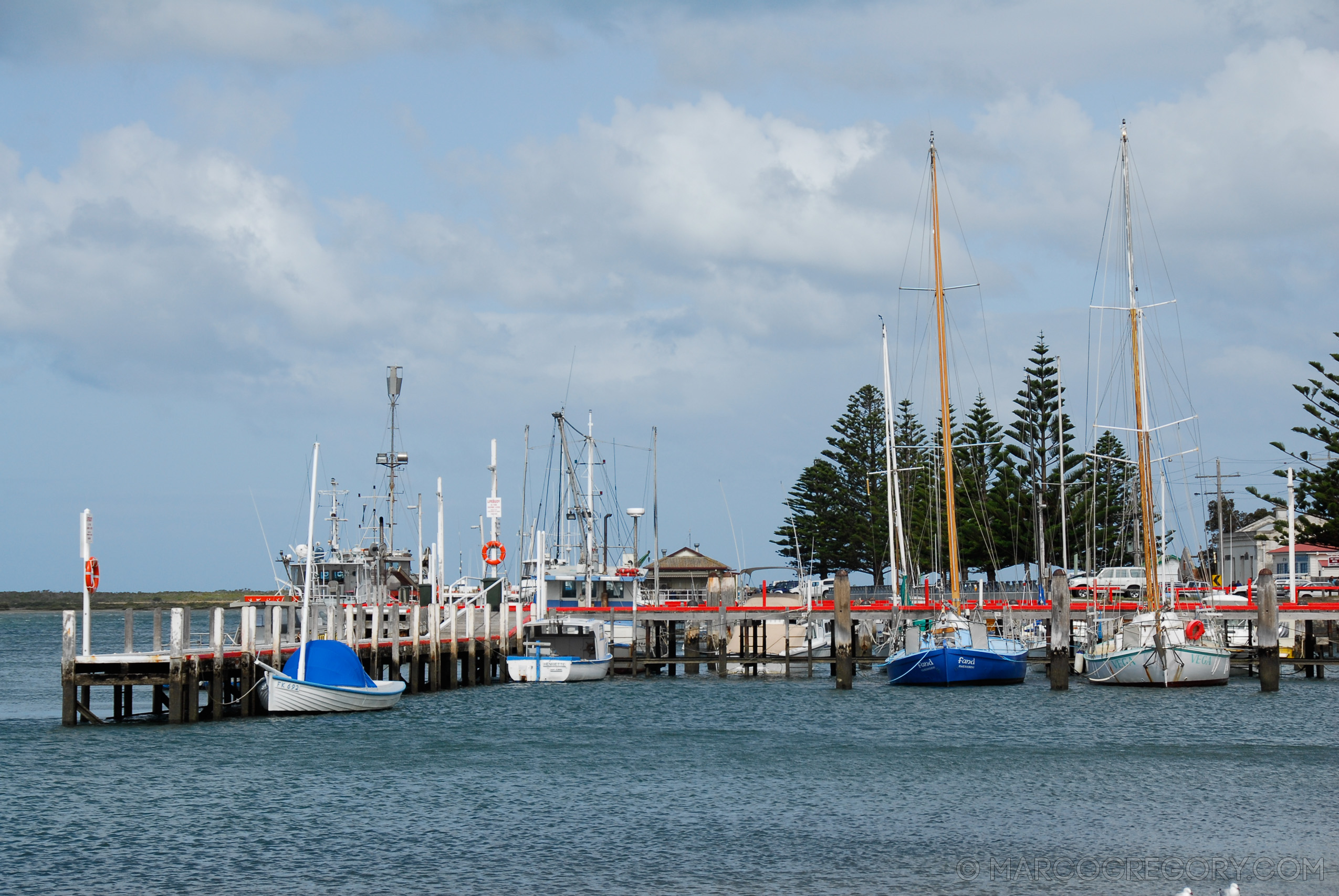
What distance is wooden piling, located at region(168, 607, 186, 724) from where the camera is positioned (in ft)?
106

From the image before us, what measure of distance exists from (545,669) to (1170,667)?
2034 centimetres

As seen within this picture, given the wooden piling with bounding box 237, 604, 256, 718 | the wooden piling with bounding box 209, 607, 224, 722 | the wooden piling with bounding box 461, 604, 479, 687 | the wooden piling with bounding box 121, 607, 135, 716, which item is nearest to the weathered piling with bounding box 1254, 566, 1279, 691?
the wooden piling with bounding box 461, 604, 479, 687

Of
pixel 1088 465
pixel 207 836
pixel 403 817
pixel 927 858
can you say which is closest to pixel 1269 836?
pixel 927 858

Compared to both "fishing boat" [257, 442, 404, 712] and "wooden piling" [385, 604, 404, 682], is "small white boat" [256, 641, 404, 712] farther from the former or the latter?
"wooden piling" [385, 604, 404, 682]

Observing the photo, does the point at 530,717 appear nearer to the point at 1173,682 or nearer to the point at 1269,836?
the point at 1173,682

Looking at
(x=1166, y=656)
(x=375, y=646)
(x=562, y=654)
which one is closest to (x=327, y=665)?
(x=375, y=646)

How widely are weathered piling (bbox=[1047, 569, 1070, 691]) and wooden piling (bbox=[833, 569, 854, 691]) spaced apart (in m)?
6.11

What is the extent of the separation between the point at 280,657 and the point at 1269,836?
24.7 metres

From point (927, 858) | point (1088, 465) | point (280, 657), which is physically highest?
point (1088, 465)

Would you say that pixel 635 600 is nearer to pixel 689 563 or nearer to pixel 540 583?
pixel 540 583

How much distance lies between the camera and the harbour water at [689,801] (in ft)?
62.3

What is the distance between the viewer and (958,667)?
45562 mm

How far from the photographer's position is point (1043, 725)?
35.8 metres

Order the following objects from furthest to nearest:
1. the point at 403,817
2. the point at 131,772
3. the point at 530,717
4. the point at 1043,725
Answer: the point at 530,717 → the point at 1043,725 → the point at 131,772 → the point at 403,817
